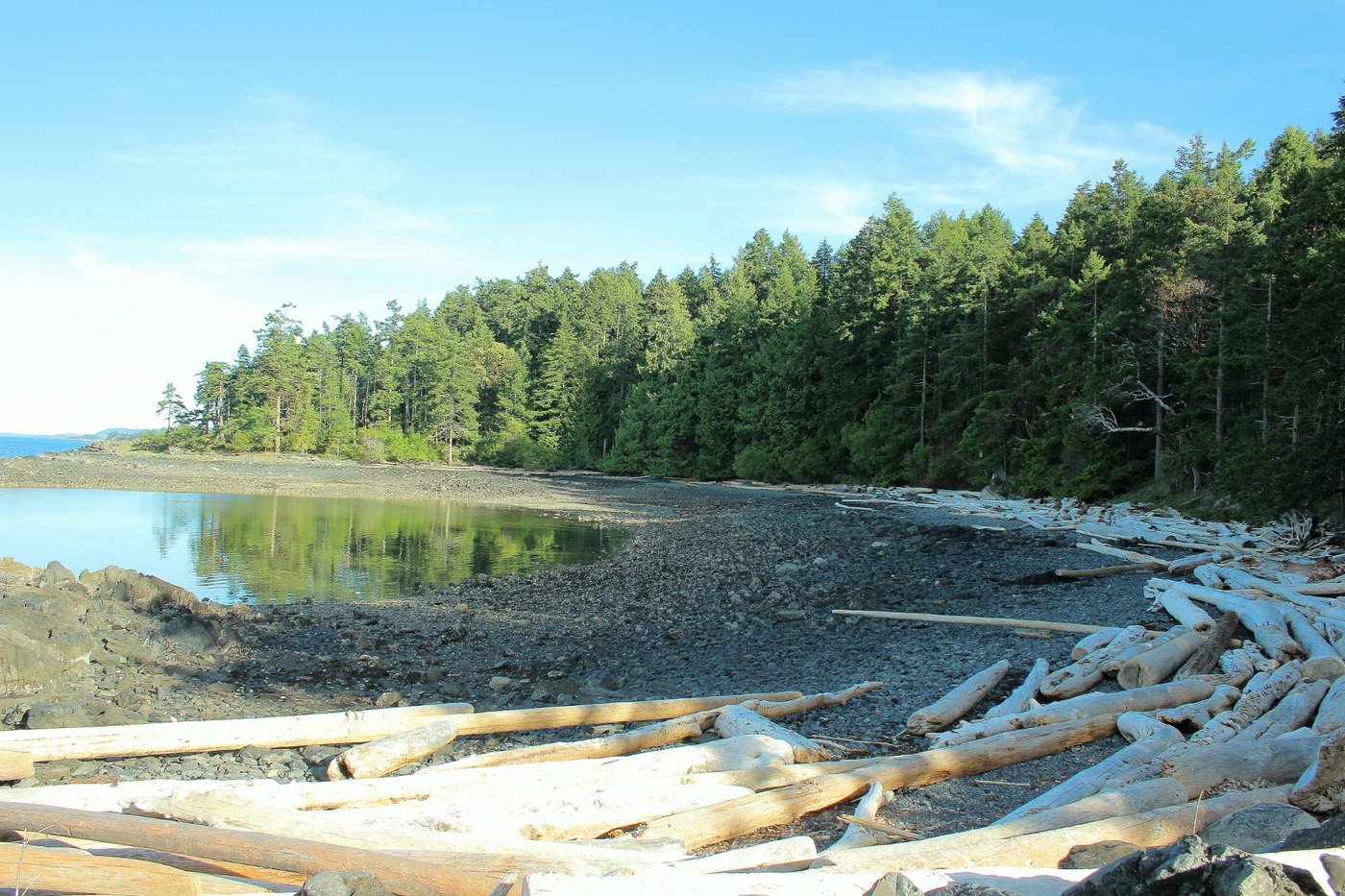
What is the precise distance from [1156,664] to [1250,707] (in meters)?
1.24

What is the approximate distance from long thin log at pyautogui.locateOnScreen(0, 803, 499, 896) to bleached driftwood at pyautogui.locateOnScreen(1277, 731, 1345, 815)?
172 inches

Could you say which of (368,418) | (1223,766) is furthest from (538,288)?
(1223,766)

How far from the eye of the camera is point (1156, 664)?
25.2 feet

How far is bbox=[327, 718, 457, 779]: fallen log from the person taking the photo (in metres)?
5.59

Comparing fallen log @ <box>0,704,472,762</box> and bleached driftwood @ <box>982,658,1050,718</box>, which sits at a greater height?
bleached driftwood @ <box>982,658,1050,718</box>

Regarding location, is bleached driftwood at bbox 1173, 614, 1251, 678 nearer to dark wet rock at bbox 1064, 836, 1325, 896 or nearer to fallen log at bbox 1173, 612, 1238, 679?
fallen log at bbox 1173, 612, 1238, 679

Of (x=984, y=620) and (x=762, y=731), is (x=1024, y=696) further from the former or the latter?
(x=984, y=620)

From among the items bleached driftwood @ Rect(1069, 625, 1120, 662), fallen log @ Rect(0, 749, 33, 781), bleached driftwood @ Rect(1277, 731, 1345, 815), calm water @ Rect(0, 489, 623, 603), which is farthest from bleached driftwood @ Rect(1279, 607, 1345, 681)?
calm water @ Rect(0, 489, 623, 603)

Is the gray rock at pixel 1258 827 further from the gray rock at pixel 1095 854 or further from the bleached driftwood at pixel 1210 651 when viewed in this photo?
the bleached driftwood at pixel 1210 651

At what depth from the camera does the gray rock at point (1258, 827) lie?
391 cm

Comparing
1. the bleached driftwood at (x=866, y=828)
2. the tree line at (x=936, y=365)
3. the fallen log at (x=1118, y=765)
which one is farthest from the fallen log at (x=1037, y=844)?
the tree line at (x=936, y=365)

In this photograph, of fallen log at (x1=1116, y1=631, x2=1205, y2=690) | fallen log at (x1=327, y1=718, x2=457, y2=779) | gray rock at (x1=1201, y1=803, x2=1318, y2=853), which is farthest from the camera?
fallen log at (x1=1116, y1=631, x2=1205, y2=690)

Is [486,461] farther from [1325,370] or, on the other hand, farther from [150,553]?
[1325,370]

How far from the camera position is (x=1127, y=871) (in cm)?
275
